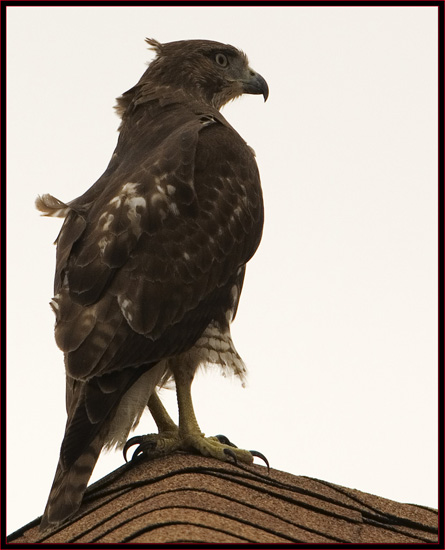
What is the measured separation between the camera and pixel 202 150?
272 inches

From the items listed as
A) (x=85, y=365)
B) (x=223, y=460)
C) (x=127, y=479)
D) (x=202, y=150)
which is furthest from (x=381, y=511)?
(x=202, y=150)

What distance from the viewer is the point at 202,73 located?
326 inches

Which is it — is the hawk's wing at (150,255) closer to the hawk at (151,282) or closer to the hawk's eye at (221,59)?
the hawk at (151,282)

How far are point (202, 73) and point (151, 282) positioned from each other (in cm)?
259

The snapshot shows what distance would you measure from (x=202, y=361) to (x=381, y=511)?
4.96ft

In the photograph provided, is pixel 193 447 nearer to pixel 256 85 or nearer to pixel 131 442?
pixel 131 442

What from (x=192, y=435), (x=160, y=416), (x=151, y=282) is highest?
(x=151, y=282)

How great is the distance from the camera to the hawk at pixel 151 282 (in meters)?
5.85

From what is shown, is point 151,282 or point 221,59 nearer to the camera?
point 151,282

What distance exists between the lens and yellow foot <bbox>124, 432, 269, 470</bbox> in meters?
6.23

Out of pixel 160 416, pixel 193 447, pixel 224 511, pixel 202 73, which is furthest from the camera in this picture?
pixel 202 73

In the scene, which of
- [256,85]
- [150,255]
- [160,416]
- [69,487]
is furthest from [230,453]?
[256,85]

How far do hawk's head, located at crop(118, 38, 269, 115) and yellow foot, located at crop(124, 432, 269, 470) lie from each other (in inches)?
109

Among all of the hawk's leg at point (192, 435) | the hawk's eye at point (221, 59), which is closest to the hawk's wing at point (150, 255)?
the hawk's leg at point (192, 435)
